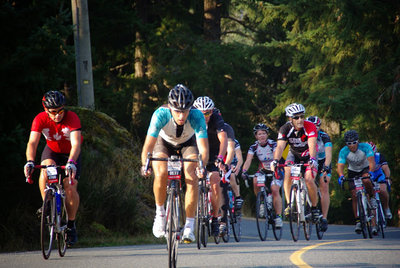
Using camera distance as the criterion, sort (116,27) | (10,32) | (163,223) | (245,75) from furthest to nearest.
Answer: (245,75) → (116,27) → (10,32) → (163,223)

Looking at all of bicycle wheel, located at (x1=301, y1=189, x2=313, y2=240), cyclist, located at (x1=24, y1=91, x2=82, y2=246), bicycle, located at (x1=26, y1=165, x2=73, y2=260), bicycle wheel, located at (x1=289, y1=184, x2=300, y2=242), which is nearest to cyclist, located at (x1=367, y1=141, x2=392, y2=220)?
bicycle wheel, located at (x1=301, y1=189, x2=313, y2=240)

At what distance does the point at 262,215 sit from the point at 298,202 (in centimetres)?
96

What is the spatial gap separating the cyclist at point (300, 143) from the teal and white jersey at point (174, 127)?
3951mm

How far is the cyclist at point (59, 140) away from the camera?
9.95 meters

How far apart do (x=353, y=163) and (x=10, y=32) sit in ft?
24.9

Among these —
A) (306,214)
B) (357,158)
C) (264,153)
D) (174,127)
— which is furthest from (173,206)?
(357,158)

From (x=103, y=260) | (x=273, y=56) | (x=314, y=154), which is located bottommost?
(x=103, y=260)

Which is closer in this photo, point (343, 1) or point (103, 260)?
point (103, 260)

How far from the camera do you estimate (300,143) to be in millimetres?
13766

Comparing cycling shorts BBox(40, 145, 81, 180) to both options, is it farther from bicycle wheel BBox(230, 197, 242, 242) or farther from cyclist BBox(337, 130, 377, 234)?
cyclist BBox(337, 130, 377, 234)

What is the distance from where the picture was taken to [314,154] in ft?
43.2

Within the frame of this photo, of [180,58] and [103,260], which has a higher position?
[180,58]

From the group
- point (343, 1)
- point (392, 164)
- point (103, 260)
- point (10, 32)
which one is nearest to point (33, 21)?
point (10, 32)

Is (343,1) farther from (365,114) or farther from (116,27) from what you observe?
(116,27)
